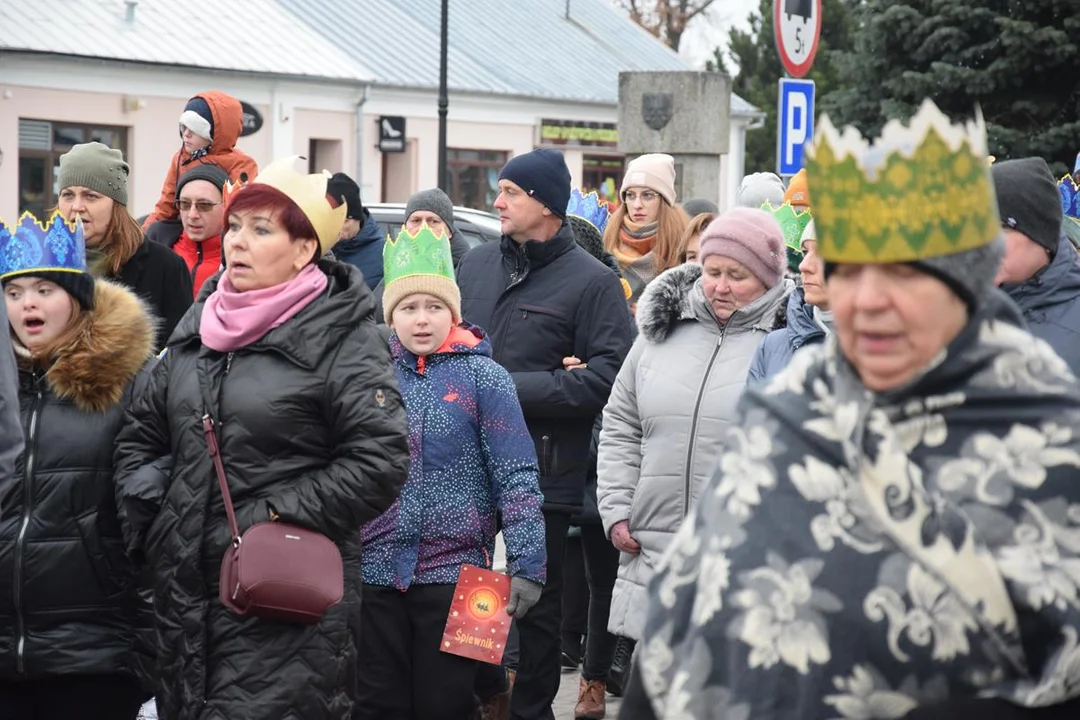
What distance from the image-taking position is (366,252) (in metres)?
8.58

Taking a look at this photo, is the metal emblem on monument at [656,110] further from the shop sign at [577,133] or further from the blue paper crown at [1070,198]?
the shop sign at [577,133]

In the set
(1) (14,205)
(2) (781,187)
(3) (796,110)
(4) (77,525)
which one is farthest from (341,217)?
(1) (14,205)

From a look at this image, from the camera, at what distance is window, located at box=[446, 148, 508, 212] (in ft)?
126

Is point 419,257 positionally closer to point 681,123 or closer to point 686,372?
point 686,372

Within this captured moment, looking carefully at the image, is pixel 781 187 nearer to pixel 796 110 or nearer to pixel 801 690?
pixel 796 110

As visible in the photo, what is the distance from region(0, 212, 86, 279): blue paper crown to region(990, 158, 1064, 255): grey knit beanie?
8.36 ft

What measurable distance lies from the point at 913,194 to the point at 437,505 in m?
3.40

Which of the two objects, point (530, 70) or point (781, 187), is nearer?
point (781, 187)

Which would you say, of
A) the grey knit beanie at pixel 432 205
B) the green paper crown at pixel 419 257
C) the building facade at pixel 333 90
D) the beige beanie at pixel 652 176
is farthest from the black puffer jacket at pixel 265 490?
the building facade at pixel 333 90

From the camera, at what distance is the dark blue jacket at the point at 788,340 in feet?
17.7

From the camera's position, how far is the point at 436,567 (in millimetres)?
5750

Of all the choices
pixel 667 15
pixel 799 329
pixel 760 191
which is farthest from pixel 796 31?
pixel 667 15

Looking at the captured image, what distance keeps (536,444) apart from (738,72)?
37.5 m

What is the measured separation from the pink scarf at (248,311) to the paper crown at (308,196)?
0.17m
